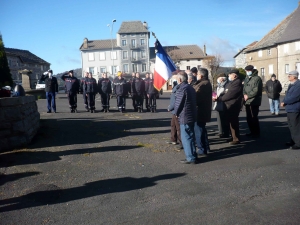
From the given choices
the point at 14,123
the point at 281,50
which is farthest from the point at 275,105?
the point at 281,50

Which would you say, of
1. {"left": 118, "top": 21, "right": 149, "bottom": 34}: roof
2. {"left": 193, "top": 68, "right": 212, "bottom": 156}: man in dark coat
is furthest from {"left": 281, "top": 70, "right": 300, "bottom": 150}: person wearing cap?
{"left": 118, "top": 21, "right": 149, "bottom": 34}: roof

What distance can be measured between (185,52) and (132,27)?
15527mm

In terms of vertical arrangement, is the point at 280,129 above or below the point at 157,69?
below

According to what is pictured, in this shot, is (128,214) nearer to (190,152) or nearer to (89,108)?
(190,152)

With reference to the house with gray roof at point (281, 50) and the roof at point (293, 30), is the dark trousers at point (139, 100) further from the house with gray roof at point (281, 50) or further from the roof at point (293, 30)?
the roof at point (293, 30)

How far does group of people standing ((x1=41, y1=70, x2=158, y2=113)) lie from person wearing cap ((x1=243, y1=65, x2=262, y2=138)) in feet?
21.2

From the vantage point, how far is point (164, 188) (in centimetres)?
561

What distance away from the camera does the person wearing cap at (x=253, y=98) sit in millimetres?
9586

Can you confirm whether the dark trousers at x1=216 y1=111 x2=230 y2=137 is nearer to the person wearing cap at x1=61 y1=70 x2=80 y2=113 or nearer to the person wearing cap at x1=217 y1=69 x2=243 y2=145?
the person wearing cap at x1=217 y1=69 x2=243 y2=145

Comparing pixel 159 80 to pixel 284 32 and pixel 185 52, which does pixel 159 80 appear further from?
pixel 185 52

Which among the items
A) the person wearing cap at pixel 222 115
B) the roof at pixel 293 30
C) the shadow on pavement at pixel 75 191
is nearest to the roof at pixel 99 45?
the roof at pixel 293 30

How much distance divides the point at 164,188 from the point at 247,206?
58.4 inches

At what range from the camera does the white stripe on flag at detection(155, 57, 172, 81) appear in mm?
10359

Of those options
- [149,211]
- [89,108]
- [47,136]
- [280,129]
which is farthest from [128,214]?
[89,108]
